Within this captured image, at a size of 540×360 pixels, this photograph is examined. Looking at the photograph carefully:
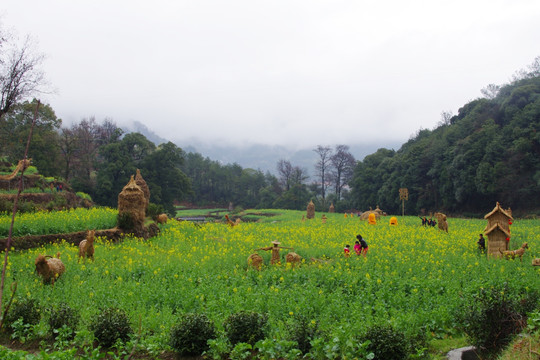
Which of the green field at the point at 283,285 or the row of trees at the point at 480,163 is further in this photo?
the row of trees at the point at 480,163

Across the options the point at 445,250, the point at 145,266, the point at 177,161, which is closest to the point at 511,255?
the point at 445,250

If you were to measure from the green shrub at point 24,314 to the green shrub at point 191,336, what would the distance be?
3.48 metres

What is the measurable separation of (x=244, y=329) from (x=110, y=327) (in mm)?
2645

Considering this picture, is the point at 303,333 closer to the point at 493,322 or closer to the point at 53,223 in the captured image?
the point at 493,322

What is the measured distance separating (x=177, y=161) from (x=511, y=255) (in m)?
42.1

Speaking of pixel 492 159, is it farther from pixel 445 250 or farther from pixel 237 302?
pixel 237 302

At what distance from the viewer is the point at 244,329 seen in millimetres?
7344

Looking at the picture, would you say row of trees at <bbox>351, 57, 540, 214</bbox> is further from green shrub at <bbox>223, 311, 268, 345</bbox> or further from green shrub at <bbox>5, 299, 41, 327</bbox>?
green shrub at <bbox>5, 299, 41, 327</bbox>

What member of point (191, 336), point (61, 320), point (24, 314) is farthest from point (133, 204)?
point (191, 336)

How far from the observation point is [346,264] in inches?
564

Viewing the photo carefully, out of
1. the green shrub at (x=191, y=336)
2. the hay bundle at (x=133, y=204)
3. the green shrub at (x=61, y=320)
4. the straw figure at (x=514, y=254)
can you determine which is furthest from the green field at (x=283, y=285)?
the hay bundle at (x=133, y=204)

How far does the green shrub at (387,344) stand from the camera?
6469mm

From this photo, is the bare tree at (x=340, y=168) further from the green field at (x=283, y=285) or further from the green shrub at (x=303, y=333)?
the green shrub at (x=303, y=333)

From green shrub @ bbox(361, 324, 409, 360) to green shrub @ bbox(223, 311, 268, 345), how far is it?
6.73ft
